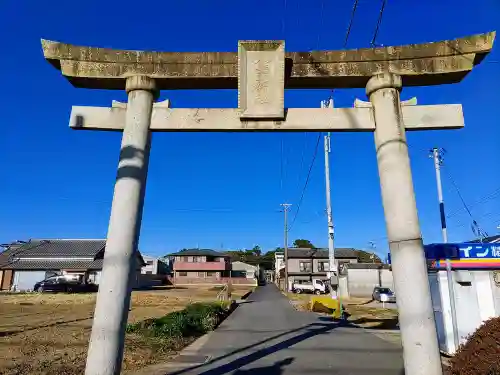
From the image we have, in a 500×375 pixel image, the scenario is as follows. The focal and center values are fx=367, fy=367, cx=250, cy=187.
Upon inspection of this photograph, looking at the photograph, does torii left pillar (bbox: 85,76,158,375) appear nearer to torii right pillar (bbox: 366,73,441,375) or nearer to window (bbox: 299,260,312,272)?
torii right pillar (bbox: 366,73,441,375)

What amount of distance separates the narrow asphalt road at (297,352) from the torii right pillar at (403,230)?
11.1 ft

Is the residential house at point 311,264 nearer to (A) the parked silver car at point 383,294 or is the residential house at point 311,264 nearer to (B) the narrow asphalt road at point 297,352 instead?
(A) the parked silver car at point 383,294

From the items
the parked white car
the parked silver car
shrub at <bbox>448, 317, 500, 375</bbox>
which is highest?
the parked white car

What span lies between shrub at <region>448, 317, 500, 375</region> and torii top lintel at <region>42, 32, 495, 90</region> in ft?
12.9

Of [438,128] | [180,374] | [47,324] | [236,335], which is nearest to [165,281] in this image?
[47,324]

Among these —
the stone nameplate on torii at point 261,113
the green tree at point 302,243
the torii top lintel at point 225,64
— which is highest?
the green tree at point 302,243

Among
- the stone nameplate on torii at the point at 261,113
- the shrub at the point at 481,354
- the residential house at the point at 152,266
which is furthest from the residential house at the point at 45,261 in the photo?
the shrub at the point at 481,354

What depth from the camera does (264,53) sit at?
607 cm

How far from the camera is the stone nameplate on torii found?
5965 millimetres

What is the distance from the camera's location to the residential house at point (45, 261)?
41.3m

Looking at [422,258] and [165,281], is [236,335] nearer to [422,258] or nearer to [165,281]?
[422,258]

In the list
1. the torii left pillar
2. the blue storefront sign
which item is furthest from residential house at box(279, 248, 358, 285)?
the torii left pillar

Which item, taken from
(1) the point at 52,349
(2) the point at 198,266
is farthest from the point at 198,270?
(1) the point at 52,349

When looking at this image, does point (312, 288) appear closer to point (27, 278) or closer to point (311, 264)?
point (311, 264)
